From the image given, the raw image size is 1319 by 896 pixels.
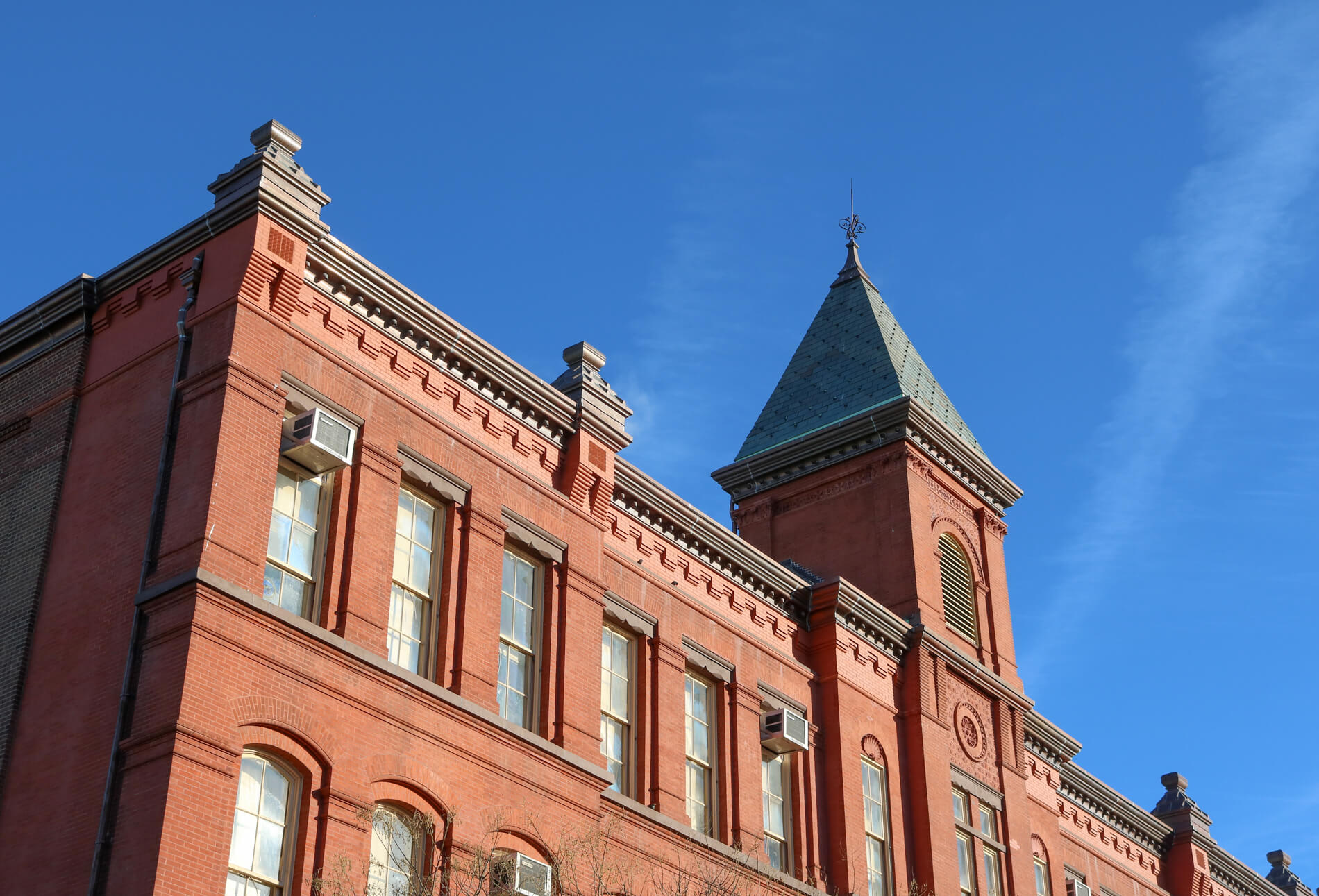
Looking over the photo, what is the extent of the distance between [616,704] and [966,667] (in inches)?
372

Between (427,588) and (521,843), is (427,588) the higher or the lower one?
the higher one

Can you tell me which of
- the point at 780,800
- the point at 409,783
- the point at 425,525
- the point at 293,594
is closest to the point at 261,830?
the point at 409,783

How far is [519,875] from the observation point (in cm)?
2106

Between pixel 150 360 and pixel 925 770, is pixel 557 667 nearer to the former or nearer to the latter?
pixel 150 360

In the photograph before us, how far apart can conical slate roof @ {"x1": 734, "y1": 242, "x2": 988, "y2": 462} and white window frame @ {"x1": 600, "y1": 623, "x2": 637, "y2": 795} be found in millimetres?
10362

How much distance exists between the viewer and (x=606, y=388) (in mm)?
26125

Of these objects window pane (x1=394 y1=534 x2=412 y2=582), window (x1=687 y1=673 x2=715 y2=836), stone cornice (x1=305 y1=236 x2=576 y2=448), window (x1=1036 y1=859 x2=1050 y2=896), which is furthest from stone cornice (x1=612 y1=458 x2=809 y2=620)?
window (x1=1036 y1=859 x2=1050 y2=896)

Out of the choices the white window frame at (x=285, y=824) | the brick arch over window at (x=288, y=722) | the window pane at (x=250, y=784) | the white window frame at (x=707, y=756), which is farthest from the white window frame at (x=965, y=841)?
the window pane at (x=250, y=784)

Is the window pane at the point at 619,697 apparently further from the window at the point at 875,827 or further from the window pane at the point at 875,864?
the window pane at the point at 875,864

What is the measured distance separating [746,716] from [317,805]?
377 inches

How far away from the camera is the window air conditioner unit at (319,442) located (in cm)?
2064

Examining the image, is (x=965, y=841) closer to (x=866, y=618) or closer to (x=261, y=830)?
(x=866, y=618)

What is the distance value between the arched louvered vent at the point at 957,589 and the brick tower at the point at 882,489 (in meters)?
0.04

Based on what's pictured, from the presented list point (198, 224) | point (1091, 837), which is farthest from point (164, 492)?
point (1091, 837)
